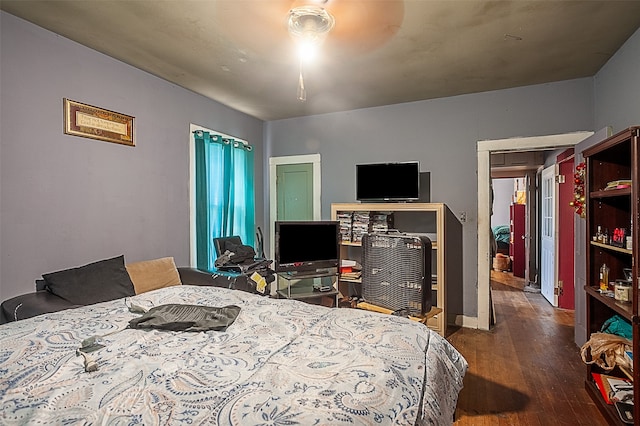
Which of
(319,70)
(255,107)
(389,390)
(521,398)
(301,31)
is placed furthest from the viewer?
(255,107)

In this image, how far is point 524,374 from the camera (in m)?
2.66

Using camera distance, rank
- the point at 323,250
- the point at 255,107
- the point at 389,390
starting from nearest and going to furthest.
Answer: the point at 389,390
the point at 323,250
the point at 255,107

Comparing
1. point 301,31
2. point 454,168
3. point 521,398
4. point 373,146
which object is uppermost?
point 301,31

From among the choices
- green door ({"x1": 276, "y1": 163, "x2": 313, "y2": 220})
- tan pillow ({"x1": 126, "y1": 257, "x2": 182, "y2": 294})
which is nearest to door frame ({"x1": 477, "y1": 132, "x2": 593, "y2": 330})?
green door ({"x1": 276, "y1": 163, "x2": 313, "y2": 220})

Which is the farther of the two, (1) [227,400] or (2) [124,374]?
(2) [124,374]

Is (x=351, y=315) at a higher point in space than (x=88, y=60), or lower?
lower

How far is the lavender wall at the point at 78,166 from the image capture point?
7.28 feet

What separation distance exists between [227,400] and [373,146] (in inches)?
144

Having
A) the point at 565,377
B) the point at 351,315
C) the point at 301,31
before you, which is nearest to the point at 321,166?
the point at 301,31

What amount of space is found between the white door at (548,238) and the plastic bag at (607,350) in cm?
269

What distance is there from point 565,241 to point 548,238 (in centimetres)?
52

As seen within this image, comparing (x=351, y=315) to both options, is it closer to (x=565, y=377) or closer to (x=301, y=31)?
(x=301, y=31)

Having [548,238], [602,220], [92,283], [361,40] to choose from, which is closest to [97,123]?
[92,283]

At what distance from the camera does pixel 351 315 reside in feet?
5.71
